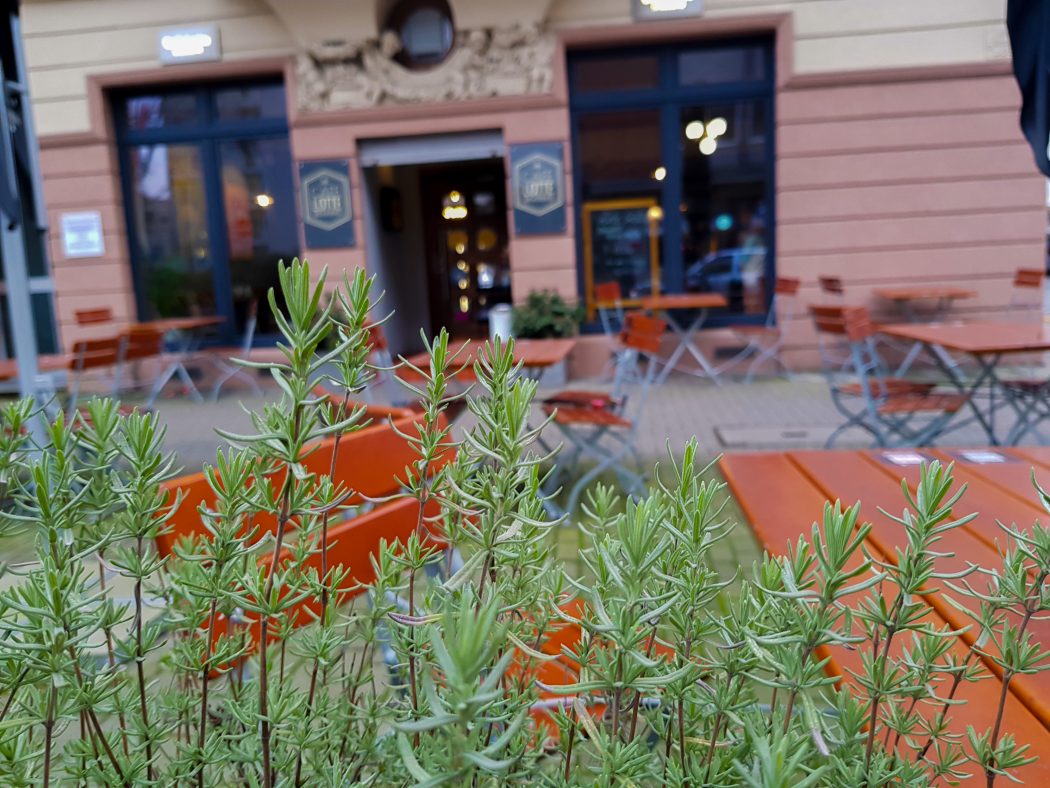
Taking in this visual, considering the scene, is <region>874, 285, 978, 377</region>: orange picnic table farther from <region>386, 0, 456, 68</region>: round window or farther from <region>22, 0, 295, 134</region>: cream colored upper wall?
<region>22, 0, 295, 134</region>: cream colored upper wall

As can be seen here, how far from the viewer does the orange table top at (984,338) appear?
442 centimetres

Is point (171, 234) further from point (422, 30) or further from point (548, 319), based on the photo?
point (548, 319)

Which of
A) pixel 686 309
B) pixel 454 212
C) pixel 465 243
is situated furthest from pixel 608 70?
pixel 465 243

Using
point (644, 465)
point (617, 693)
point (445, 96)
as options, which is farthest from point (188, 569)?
point (445, 96)

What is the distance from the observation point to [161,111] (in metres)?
10.0

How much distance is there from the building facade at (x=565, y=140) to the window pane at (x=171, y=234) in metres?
0.03

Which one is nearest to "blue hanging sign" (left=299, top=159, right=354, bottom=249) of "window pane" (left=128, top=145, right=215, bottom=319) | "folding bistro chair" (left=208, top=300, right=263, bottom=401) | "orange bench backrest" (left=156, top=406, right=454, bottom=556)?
"folding bistro chair" (left=208, top=300, right=263, bottom=401)

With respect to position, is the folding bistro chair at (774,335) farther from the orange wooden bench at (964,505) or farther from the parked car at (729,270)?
the orange wooden bench at (964,505)

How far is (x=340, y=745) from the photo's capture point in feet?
3.03

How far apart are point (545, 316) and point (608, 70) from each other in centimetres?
313

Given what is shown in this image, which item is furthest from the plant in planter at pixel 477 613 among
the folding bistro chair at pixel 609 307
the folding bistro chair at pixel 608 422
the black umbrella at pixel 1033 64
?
the folding bistro chair at pixel 609 307

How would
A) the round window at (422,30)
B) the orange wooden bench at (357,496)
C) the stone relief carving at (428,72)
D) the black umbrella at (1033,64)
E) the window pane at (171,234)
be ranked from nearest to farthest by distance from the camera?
the orange wooden bench at (357,496), the black umbrella at (1033,64), the stone relief carving at (428,72), the round window at (422,30), the window pane at (171,234)

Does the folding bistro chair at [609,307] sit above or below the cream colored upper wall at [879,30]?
below

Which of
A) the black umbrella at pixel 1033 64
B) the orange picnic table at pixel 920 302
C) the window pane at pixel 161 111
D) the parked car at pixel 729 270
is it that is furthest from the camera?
the window pane at pixel 161 111
